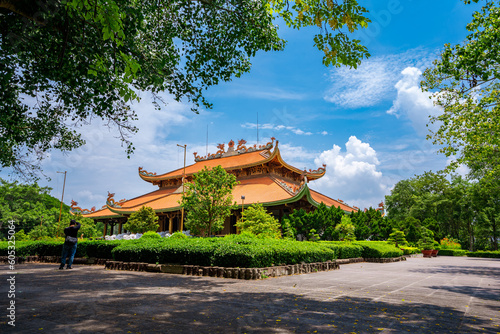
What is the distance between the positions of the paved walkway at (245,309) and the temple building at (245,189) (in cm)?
1770

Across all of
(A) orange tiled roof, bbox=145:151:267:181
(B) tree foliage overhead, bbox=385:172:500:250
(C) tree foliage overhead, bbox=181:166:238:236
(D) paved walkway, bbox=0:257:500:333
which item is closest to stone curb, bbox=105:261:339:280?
(D) paved walkway, bbox=0:257:500:333

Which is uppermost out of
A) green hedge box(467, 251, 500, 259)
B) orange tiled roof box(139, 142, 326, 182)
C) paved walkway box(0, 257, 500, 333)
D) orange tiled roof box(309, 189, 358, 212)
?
orange tiled roof box(139, 142, 326, 182)

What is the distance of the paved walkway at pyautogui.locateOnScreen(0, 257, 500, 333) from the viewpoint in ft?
11.9

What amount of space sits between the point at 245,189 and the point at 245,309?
82.5 ft

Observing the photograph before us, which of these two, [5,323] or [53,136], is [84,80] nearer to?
[53,136]

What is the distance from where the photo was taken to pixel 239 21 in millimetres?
8297

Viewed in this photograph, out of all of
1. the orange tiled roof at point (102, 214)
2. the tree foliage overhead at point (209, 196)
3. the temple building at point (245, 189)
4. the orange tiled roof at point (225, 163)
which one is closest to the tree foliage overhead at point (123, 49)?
the tree foliage overhead at point (209, 196)

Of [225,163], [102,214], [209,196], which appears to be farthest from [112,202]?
[209,196]

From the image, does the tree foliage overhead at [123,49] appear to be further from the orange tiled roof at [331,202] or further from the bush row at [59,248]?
the orange tiled roof at [331,202]

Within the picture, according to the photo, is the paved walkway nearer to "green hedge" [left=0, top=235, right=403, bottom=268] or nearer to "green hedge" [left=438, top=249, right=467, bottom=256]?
"green hedge" [left=0, top=235, right=403, bottom=268]

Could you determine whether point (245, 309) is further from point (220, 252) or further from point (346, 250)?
point (346, 250)

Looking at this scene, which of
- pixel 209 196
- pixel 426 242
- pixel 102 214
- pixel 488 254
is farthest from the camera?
pixel 102 214

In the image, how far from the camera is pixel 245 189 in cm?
2969

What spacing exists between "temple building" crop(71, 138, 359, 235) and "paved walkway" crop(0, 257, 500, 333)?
58.1 feet
